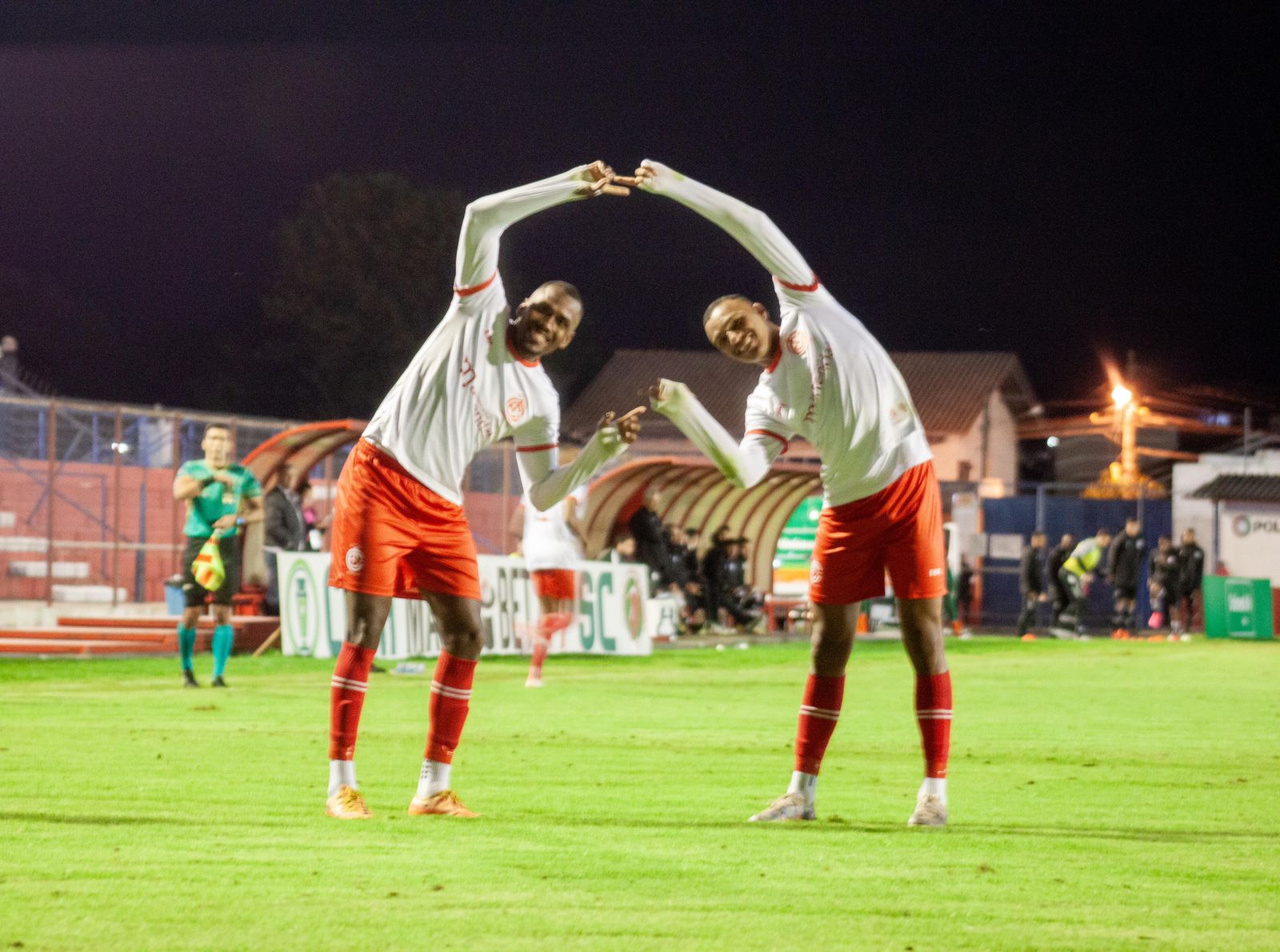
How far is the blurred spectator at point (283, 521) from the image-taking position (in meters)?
20.6

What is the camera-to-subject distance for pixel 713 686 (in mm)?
17078

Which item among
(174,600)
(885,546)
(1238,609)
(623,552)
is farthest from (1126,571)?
(885,546)

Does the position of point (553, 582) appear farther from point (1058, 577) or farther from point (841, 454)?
point (1058, 577)

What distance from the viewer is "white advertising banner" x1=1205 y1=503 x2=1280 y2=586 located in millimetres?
36750

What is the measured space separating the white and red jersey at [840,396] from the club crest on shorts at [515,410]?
955 millimetres

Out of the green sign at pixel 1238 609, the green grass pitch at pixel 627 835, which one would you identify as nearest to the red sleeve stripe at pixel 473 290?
the green grass pitch at pixel 627 835

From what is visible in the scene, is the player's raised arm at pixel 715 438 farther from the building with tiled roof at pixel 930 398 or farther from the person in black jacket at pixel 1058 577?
the building with tiled roof at pixel 930 398

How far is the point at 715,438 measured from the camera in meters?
6.52

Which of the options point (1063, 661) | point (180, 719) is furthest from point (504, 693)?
point (1063, 661)

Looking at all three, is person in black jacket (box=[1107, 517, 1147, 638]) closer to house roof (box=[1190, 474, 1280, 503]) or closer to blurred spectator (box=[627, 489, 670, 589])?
house roof (box=[1190, 474, 1280, 503])

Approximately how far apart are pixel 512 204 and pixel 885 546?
2105 millimetres

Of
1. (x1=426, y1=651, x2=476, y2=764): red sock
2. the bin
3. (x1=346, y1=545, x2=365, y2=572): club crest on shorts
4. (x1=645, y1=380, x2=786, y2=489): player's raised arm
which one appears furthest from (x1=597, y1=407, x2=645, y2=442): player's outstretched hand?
the bin

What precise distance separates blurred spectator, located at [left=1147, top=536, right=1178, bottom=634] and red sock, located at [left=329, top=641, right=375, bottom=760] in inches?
1159

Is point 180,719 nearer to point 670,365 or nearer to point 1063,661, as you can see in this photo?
point 1063,661
